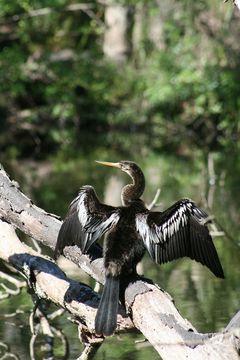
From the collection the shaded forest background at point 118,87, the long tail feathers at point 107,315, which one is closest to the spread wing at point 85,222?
the long tail feathers at point 107,315

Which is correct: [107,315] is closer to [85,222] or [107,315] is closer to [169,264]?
[85,222]

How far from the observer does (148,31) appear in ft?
80.1

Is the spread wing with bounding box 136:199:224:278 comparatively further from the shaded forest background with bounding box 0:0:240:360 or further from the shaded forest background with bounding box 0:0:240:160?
the shaded forest background with bounding box 0:0:240:160

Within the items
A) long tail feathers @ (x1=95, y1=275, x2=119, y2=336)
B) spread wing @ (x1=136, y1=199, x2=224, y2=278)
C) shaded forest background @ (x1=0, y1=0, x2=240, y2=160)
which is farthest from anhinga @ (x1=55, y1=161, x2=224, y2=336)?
shaded forest background @ (x1=0, y1=0, x2=240, y2=160)

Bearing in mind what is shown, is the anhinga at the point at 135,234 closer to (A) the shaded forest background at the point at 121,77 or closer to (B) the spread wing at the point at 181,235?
(B) the spread wing at the point at 181,235

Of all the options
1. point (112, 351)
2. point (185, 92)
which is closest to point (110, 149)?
point (185, 92)

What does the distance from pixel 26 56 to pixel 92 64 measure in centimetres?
202

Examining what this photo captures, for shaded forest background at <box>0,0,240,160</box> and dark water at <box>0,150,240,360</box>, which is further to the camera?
shaded forest background at <box>0,0,240,160</box>

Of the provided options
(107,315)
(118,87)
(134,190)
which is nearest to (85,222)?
(134,190)

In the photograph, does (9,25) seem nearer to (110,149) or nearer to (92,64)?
(92,64)

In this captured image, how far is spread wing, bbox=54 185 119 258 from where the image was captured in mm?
4449

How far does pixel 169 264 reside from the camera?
30.3 feet

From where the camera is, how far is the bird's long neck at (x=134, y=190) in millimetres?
→ 4844

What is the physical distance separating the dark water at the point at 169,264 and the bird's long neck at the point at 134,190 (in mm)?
335
